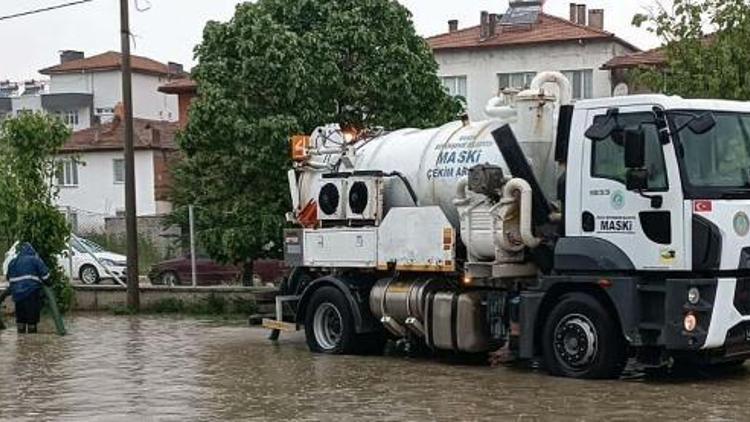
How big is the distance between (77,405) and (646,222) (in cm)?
607

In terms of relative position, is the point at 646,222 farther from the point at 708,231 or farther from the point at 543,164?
the point at 543,164

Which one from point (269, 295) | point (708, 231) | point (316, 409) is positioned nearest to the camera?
point (316, 409)

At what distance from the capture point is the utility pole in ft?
83.7

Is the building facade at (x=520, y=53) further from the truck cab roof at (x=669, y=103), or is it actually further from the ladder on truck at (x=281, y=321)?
the truck cab roof at (x=669, y=103)

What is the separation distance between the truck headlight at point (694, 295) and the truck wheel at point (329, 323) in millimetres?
5254

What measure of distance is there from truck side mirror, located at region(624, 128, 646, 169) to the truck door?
139mm

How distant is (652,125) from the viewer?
13.1m

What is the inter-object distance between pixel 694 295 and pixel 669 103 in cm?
201

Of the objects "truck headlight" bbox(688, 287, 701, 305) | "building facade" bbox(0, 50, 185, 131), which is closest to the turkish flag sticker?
"truck headlight" bbox(688, 287, 701, 305)

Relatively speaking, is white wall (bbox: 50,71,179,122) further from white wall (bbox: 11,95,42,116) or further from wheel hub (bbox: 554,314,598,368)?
wheel hub (bbox: 554,314,598,368)

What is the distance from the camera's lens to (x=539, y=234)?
1434 cm

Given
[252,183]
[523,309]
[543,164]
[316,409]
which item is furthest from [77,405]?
[252,183]

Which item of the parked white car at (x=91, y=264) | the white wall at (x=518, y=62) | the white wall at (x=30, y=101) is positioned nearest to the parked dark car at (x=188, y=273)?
the parked white car at (x=91, y=264)

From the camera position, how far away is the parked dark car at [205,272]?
3092 cm
